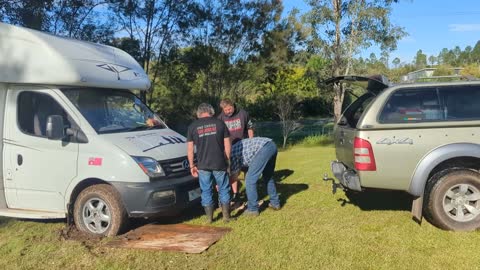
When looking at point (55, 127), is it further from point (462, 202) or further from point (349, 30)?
point (349, 30)

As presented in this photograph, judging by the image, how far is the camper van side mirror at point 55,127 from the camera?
618 centimetres

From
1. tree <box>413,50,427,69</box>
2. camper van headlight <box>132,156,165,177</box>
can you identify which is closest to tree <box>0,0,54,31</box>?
camper van headlight <box>132,156,165,177</box>

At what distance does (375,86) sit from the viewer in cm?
639

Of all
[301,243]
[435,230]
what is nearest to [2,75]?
[301,243]

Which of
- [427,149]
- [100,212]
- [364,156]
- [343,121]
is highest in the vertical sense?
[343,121]

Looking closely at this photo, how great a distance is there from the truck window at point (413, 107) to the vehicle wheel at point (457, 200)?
75cm

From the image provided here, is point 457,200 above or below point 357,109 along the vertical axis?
below

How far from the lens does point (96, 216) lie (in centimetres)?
624

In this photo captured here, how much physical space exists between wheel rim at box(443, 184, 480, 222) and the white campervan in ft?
10.6

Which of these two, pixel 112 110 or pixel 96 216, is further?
pixel 112 110

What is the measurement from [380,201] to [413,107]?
2.03 m

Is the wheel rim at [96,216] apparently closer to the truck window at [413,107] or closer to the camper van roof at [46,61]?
the camper van roof at [46,61]

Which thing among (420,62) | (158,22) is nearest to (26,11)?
(158,22)

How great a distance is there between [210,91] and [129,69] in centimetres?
1346
